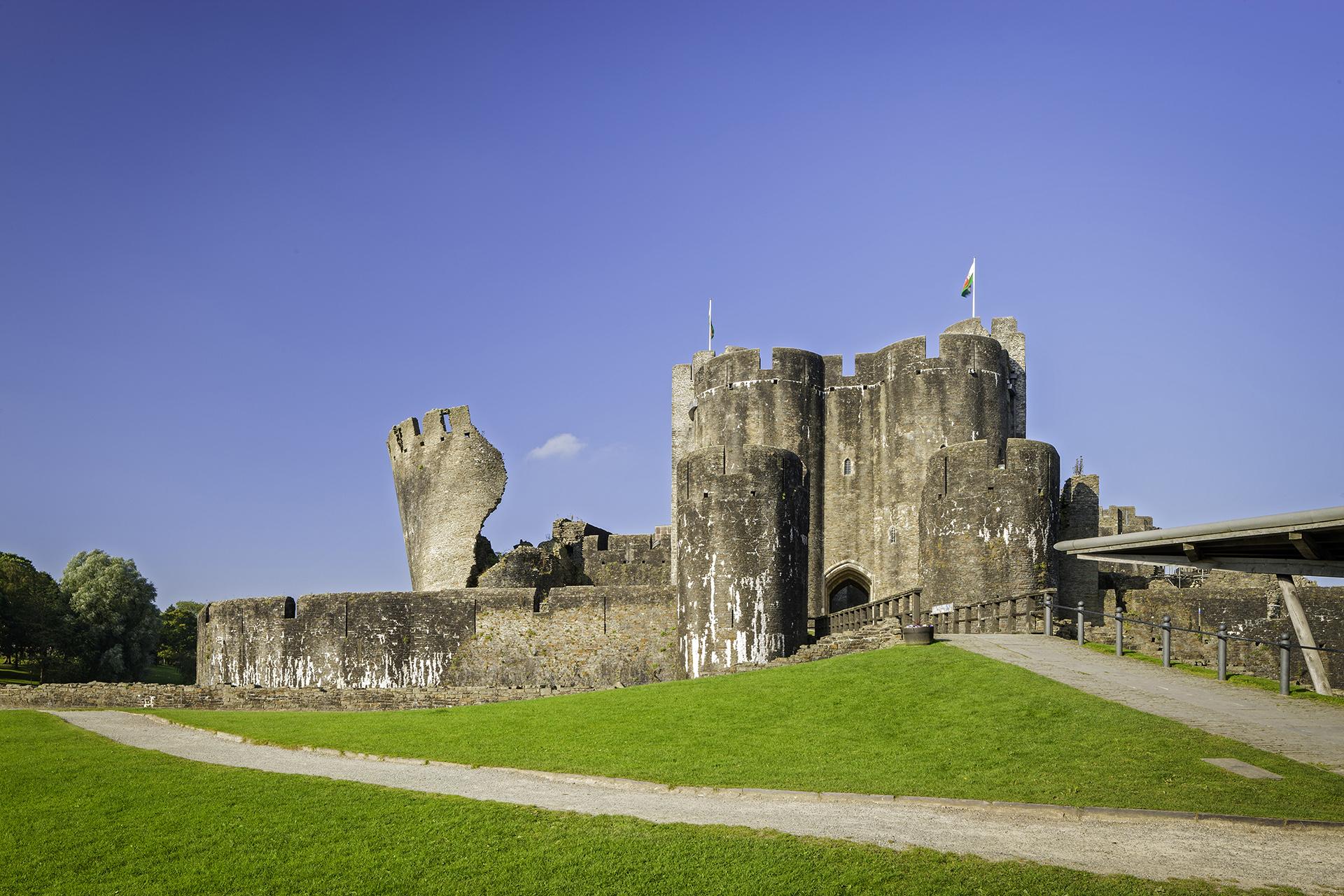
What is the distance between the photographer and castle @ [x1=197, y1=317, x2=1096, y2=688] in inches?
1077

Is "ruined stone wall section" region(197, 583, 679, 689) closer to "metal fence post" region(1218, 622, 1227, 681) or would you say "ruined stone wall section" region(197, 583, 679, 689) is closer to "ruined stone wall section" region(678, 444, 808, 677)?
"ruined stone wall section" region(678, 444, 808, 677)

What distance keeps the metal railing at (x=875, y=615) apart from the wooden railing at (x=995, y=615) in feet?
1.94

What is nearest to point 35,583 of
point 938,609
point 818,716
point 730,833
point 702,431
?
point 702,431

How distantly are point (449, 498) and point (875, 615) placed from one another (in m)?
14.8

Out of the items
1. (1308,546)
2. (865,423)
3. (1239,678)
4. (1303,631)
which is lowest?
→ (1239,678)

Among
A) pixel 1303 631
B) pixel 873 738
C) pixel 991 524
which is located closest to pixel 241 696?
pixel 991 524

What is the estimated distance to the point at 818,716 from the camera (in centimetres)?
1733

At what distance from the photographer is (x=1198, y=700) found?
55.0 ft

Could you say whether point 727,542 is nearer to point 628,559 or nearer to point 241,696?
point 241,696

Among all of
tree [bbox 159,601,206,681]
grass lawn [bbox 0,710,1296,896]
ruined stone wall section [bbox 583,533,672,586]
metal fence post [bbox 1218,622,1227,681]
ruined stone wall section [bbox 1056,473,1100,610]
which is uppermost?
ruined stone wall section [bbox 1056,473,1100,610]

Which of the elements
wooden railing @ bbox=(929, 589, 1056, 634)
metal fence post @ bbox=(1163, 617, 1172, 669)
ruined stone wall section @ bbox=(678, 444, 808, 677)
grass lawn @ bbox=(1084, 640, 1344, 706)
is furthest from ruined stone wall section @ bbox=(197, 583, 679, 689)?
metal fence post @ bbox=(1163, 617, 1172, 669)

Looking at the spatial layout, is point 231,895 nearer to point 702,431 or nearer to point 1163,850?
point 1163,850

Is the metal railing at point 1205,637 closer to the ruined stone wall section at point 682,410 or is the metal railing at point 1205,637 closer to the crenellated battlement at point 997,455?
the crenellated battlement at point 997,455

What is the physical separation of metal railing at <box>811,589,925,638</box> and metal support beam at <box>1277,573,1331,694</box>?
9764 millimetres
